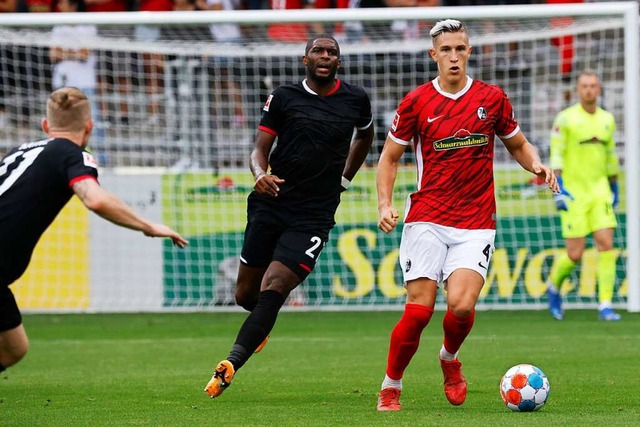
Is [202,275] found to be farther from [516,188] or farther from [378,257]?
[516,188]

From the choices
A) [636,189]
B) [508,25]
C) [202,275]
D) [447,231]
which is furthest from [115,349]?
[508,25]

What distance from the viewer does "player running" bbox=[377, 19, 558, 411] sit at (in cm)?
727

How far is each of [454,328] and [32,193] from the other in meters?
2.71

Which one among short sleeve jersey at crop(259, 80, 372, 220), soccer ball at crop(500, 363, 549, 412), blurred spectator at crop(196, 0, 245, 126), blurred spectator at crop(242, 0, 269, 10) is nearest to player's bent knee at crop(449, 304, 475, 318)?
soccer ball at crop(500, 363, 549, 412)

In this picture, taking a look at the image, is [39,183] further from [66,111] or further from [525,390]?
[525,390]

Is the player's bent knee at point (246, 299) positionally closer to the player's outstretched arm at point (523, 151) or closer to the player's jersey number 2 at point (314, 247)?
the player's jersey number 2 at point (314, 247)

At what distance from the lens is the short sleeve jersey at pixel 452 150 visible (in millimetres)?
7332

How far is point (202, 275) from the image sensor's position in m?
15.3

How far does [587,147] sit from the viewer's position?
516 inches

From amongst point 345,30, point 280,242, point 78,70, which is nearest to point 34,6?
point 78,70

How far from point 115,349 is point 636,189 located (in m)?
6.11

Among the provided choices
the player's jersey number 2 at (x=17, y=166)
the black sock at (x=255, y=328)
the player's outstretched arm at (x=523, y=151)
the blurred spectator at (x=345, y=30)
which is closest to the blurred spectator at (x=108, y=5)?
the blurred spectator at (x=345, y=30)

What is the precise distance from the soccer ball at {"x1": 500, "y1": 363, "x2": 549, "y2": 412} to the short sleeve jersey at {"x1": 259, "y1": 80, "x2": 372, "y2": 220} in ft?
6.53

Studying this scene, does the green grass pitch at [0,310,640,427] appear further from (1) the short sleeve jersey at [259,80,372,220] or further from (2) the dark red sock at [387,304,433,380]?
(1) the short sleeve jersey at [259,80,372,220]
